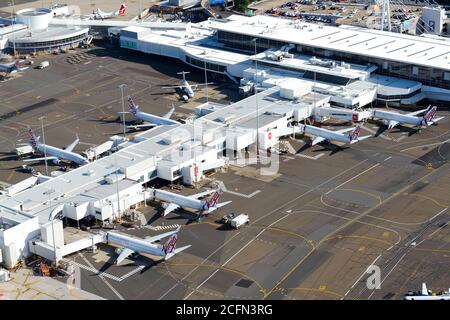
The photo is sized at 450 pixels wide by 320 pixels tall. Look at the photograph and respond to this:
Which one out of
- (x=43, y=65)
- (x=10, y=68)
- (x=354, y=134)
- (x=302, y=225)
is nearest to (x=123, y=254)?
(x=302, y=225)

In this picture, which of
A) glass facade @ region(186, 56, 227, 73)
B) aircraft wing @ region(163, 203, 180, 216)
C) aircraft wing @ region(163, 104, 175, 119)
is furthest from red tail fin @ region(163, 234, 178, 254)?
glass facade @ region(186, 56, 227, 73)

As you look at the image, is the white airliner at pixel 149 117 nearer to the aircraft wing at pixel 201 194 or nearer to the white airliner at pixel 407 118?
the aircraft wing at pixel 201 194

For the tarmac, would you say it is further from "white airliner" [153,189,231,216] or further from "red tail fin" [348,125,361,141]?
"red tail fin" [348,125,361,141]

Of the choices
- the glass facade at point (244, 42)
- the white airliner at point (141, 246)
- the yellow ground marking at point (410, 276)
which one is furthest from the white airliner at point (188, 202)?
the glass facade at point (244, 42)

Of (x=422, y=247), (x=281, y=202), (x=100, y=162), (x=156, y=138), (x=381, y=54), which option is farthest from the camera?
(x=381, y=54)

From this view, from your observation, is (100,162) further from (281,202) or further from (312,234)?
(312,234)

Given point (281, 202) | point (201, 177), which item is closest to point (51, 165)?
point (201, 177)
